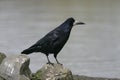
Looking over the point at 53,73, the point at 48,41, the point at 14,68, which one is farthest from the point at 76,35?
the point at 14,68

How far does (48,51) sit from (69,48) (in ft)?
18.6

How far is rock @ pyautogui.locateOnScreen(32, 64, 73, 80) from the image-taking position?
8.02 meters

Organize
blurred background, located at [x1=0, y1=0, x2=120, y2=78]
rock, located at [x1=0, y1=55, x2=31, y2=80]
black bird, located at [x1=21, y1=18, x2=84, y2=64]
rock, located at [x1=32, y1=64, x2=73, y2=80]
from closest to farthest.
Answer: rock, located at [x1=0, y1=55, x2=31, y2=80] → rock, located at [x1=32, y1=64, x2=73, y2=80] → black bird, located at [x1=21, y1=18, x2=84, y2=64] → blurred background, located at [x1=0, y1=0, x2=120, y2=78]

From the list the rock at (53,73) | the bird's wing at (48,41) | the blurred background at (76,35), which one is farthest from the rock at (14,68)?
the blurred background at (76,35)

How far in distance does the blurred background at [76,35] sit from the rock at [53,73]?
2342mm

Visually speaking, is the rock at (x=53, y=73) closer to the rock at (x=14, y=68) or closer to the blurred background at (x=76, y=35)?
the rock at (x=14, y=68)

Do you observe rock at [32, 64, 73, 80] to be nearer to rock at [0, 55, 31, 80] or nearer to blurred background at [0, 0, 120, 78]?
rock at [0, 55, 31, 80]

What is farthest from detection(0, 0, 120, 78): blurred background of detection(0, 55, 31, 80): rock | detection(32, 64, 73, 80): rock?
detection(0, 55, 31, 80): rock

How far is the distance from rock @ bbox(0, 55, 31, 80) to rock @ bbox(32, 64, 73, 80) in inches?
8.8

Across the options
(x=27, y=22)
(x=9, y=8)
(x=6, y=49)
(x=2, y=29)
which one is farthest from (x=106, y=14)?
(x=6, y=49)

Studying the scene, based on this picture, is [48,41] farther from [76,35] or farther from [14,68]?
[76,35]

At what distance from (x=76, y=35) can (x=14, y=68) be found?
329 inches

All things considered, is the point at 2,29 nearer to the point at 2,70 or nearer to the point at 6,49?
the point at 6,49

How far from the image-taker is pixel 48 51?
8.22 m
